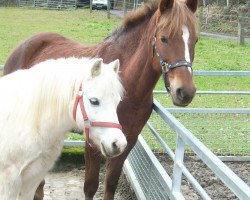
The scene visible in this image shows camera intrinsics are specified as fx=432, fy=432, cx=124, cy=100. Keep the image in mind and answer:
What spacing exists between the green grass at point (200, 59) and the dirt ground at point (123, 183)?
29 centimetres

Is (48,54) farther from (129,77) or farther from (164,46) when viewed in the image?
(164,46)

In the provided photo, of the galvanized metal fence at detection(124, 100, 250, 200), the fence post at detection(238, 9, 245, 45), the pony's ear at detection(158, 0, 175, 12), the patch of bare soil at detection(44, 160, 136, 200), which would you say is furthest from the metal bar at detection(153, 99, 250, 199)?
the fence post at detection(238, 9, 245, 45)

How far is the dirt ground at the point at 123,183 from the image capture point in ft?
14.2

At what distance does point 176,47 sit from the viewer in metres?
2.97

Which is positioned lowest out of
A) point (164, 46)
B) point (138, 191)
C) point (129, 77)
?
point (138, 191)

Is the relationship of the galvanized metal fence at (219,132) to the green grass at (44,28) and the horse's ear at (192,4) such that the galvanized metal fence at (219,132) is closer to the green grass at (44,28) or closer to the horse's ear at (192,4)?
the horse's ear at (192,4)

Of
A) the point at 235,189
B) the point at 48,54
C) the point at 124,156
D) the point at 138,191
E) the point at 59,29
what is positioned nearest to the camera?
the point at 235,189

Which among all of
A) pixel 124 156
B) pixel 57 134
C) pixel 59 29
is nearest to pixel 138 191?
pixel 124 156

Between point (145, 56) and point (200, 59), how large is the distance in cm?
894

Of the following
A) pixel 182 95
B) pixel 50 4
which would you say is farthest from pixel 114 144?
pixel 50 4

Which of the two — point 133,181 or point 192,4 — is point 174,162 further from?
point 133,181

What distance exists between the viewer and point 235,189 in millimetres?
1718

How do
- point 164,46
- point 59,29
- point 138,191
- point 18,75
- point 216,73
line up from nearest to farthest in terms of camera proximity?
point 18,75 < point 164,46 < point 138,191 < point 216,73 < point 59,29

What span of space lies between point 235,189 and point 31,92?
57.2 inches
